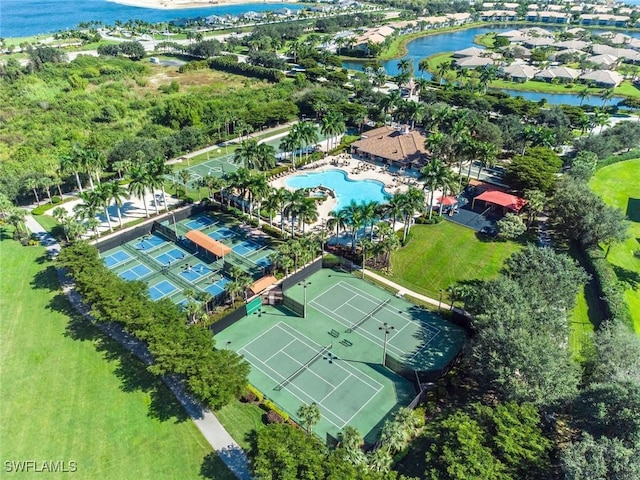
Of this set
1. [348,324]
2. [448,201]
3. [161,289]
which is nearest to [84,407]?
[161,289]

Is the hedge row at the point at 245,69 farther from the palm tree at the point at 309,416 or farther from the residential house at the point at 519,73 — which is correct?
the palm tree at the point at 309,416

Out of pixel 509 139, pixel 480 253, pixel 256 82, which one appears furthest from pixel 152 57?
pixel 480 253

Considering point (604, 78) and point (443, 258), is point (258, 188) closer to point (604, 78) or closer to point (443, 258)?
point (443, 258)

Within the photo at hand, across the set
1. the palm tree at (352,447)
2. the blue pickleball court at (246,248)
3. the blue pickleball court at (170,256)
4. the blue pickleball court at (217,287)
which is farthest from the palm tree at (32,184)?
the palm tree at (352,447)

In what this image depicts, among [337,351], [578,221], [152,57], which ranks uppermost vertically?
[152,57]

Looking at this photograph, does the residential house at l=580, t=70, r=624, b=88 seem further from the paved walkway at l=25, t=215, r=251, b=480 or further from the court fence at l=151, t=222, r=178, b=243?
the paved walkway at l=25, t=215, r=251, b=480

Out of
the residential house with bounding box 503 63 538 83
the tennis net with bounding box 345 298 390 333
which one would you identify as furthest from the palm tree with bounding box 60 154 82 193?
the residential house with bounding box 503 63 538 83

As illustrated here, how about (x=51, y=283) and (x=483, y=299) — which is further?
(x=51, y=283)

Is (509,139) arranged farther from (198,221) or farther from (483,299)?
(198,221)
